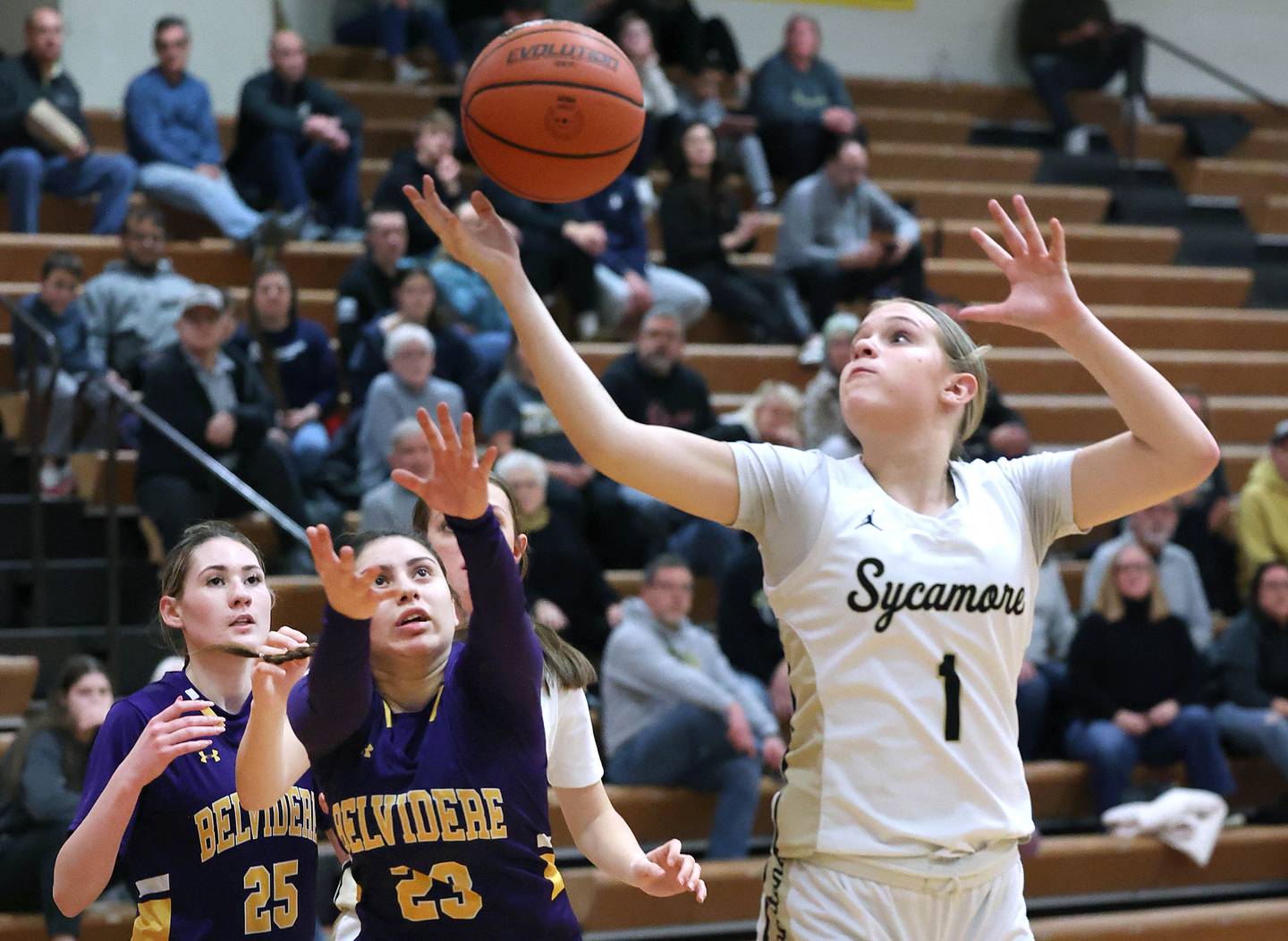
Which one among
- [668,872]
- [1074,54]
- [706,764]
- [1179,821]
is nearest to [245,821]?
[668,872]

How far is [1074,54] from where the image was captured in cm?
1411

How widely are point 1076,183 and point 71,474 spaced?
315 inches

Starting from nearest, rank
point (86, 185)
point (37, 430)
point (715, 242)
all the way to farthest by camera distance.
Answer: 1. point (37, 430)
2. point (86, 185)
3. point (715, 242)

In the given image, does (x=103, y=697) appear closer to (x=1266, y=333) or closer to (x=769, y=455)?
(x=769, y=455)

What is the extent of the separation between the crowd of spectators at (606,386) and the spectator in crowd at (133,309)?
13 mm

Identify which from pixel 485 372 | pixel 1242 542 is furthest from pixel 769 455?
pixel 1242 542

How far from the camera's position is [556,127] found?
12.0ft

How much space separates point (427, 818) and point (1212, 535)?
704 cm

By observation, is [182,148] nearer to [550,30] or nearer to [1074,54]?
[550,30]

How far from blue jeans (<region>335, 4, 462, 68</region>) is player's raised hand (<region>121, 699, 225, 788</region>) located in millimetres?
9395

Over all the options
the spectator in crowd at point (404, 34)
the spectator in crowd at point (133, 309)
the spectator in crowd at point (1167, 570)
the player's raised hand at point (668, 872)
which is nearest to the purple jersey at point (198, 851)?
the player's raised hand at point (668, 872)

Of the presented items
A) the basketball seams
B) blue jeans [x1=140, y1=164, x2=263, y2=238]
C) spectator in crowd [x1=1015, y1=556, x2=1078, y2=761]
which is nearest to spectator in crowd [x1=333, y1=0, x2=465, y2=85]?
blue jeans [x1=140, y1=164, x2=263, y2=238]

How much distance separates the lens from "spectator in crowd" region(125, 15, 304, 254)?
384 inches

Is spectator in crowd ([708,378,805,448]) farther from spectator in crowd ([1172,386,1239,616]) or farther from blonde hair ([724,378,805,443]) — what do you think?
spectator in crowd ([1172,386,1239,616])
